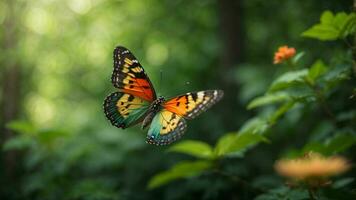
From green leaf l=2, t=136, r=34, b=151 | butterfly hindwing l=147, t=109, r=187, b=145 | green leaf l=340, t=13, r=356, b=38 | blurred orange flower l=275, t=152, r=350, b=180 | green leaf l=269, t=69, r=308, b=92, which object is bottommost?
blurred orange flower l=275, t=152, r=350, b=180

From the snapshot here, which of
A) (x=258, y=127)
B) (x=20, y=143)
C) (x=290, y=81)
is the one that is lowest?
(x=258, y=127)

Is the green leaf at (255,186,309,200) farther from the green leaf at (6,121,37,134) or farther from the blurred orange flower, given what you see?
the green leaf at (6,121,37,134)

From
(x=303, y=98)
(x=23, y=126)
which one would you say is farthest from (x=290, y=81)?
(x=23, y=126)

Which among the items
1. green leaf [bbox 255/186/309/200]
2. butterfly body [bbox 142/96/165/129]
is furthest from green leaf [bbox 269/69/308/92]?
butterfly body [bbox 142/96/165/129]

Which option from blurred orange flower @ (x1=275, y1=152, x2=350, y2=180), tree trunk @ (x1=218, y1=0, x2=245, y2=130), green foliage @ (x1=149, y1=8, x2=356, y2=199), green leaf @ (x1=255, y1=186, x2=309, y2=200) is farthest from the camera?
tree trunk @ (x1=218, y1=0, x2=245, y2=130)

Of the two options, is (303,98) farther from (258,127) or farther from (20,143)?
(20,143)

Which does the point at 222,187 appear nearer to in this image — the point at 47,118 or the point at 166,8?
the point at 166,8

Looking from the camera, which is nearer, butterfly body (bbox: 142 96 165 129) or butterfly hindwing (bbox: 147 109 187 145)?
butterfly hindwing (bbox: 147 109 187 145)
